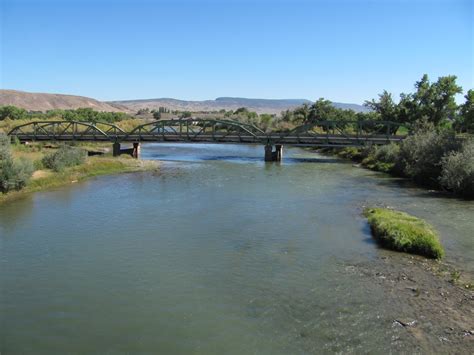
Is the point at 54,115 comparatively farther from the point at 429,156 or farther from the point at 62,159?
the point at 429,156

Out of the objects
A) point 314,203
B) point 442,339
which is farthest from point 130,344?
point 314,203

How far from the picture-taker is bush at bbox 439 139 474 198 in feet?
104

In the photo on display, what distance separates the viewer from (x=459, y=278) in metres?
16.2

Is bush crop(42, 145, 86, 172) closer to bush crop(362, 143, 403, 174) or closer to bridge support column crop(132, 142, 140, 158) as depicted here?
bridge support column crop(132, 142, 140, 158)

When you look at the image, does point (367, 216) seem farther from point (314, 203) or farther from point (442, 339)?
point (442, 339)

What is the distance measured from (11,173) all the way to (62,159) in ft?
36.3

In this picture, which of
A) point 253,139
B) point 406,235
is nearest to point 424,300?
point 406,235

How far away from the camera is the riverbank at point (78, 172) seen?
33156mm

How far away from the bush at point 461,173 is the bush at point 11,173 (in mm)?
31185

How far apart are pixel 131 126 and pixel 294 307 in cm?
11424

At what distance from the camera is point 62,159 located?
42250 mm

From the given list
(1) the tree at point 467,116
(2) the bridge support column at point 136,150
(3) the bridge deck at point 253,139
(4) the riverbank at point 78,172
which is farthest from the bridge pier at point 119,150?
(1) the tree at point 467,116

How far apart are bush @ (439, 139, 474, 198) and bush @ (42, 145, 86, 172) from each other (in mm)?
32434

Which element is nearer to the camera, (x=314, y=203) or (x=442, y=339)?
(x=442, y=339)
